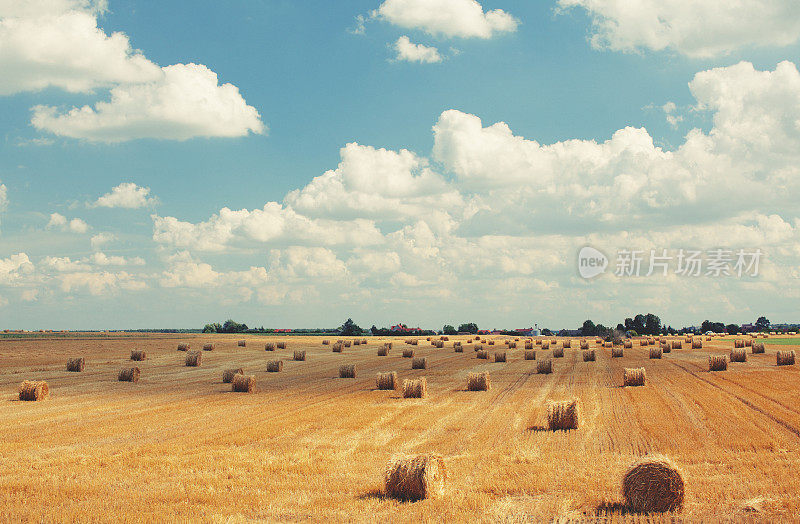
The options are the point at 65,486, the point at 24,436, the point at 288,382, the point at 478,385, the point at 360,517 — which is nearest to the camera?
the point at 360,517

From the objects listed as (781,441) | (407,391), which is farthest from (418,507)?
(407,391)

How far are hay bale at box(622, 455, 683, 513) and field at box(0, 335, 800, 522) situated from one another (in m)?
0.30

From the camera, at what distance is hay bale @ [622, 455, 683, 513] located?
11008mm

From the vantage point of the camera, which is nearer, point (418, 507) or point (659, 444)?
point (418, 507)

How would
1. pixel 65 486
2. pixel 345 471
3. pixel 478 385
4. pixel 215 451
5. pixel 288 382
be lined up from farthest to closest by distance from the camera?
pixel 288 382
pixel 478 385
pixel 215 451
pixel 345 471
pixel 65 486

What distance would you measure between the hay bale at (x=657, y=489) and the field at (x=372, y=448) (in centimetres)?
30

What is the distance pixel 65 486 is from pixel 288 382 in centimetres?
2143

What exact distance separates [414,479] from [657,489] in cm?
428

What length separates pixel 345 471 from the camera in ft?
46.4

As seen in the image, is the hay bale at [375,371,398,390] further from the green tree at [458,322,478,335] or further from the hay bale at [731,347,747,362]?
the green tree at [458,322,478,335]

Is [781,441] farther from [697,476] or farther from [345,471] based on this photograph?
[345,471]

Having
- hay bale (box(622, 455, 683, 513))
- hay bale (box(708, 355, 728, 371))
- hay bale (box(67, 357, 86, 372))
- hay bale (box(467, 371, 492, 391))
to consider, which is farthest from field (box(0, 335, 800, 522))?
hay bale (box(67, 357, 86, 372))

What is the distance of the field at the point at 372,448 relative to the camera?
11.3m

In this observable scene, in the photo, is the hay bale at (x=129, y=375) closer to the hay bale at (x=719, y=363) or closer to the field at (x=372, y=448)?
the field at (x=372, y=448)
